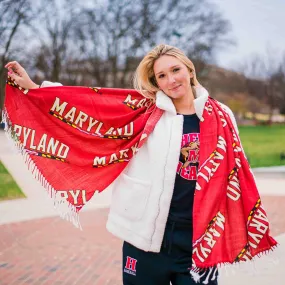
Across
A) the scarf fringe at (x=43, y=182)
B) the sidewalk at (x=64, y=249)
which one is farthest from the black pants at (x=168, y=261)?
the sidewalk at (x=64, y=249)

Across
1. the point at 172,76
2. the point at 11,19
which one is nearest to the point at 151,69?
the point at 172,76

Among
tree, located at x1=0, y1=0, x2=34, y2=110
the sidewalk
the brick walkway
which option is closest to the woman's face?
the sidewalk

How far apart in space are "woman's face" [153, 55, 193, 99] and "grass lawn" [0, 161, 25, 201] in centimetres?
622

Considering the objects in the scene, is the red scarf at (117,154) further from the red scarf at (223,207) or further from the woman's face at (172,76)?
the woman's face at (172,76)

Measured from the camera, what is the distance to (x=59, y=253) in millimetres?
4730

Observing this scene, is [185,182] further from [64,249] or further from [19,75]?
[64,249]

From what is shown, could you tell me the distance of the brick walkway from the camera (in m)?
4.08

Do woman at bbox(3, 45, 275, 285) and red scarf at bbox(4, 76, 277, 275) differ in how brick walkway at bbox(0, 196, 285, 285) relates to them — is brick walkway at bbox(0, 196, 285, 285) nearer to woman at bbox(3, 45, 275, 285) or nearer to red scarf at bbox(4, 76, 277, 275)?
red scarf at bbox(4, 76, 277, 275)

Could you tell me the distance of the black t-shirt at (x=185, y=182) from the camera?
2.18 metres

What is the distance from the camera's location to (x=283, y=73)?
67.1 metres

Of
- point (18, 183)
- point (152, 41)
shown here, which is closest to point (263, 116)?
point (152, 41)

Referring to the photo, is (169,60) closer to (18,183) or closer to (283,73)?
(18,183)

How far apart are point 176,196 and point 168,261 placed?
355 millimetres

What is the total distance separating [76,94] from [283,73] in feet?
228
